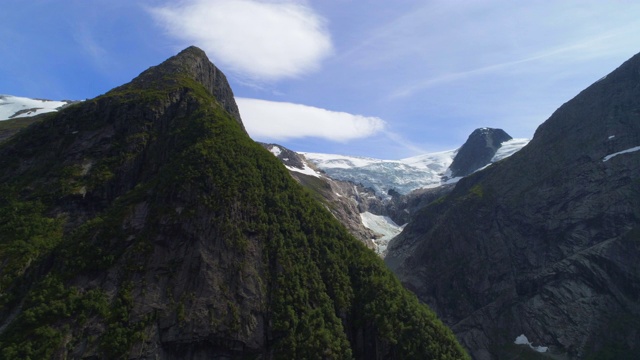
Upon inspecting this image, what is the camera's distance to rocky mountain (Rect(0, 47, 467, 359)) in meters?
66.0

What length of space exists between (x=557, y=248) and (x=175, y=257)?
5405 inches

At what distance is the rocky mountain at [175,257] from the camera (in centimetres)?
6600

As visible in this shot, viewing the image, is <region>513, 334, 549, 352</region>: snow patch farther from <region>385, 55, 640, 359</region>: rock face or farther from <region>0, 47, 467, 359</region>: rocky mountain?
<region>0, 47, 467, 359</region>: rocky mountain

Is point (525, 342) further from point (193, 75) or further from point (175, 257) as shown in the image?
point (193, 75)

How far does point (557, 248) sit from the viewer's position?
158 m

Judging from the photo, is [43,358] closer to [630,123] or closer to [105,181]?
[105,181]

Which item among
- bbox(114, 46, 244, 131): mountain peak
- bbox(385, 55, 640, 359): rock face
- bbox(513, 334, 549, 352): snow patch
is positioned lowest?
bbox(513, 334, 549, 352): snow patch

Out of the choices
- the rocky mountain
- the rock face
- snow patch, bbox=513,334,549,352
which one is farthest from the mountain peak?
snow patch, bbox=513,334,549,352

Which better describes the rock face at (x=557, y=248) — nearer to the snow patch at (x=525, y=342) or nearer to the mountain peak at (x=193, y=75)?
the snow patch at (x=525, y=342)

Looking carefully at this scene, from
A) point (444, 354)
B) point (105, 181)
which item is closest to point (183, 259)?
point (105, 181)

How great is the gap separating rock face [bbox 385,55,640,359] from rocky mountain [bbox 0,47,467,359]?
251ft

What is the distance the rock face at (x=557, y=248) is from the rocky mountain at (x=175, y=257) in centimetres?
7639

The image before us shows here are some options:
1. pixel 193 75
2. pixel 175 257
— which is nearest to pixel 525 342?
pixel 175 257

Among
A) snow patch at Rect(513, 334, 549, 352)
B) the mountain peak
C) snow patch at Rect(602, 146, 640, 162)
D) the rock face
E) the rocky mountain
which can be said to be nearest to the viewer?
the rocky mountain
